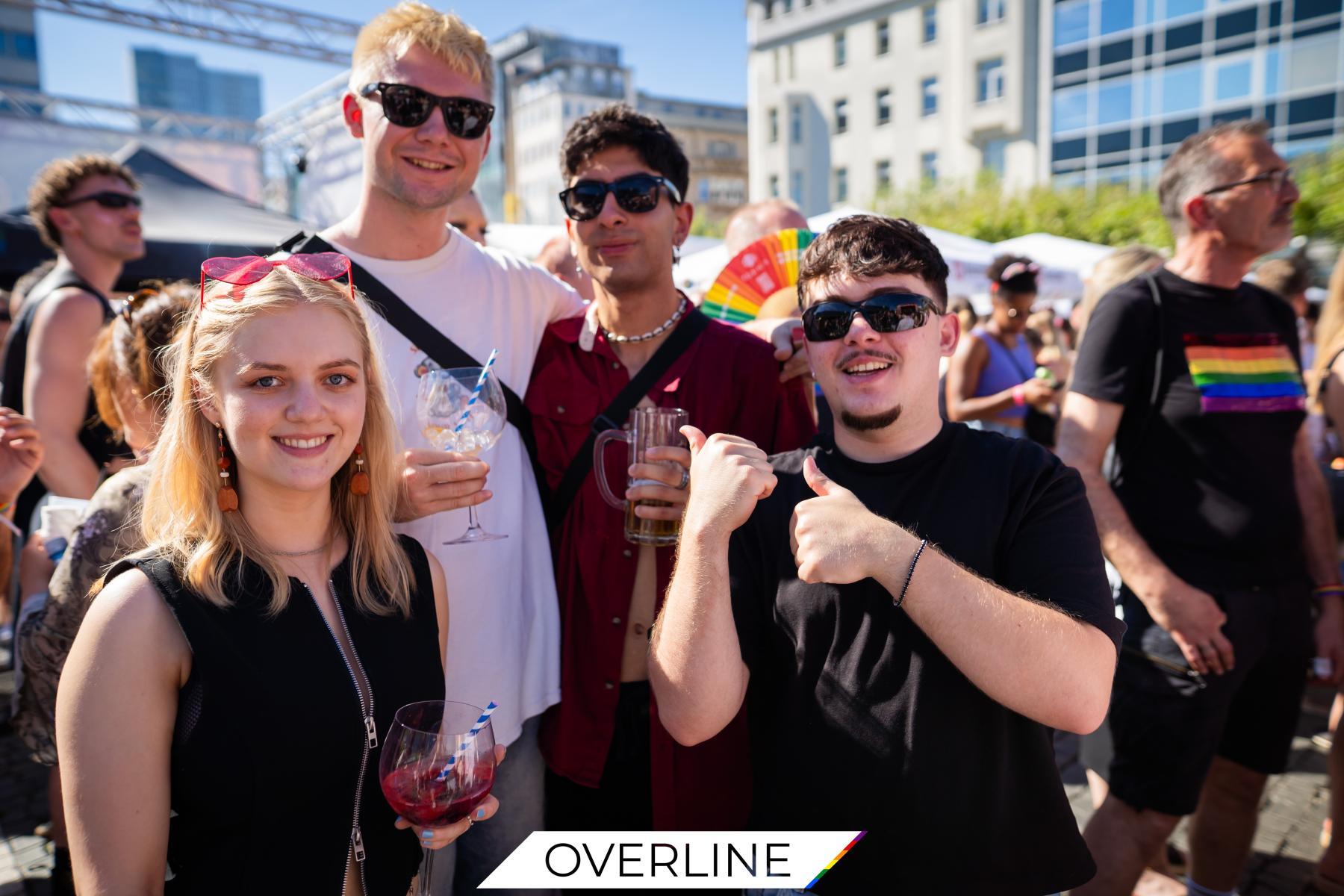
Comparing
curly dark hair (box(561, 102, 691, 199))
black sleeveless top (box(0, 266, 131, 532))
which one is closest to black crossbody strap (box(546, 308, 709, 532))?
curly dark hair (box(561, 102, 691, 199))

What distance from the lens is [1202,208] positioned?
307cm

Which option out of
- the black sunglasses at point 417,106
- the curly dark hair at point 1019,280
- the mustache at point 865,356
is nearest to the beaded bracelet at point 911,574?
the mustache at point 865,356

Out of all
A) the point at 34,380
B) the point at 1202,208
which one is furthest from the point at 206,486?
the point at 1202,208

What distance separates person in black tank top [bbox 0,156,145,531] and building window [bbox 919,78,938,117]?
137 feet

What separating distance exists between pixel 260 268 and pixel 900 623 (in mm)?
1633

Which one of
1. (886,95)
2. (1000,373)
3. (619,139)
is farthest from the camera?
(886,95)

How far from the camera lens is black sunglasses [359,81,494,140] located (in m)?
2.50

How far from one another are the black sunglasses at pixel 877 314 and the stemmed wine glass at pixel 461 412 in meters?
0.91

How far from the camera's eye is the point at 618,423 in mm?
2602

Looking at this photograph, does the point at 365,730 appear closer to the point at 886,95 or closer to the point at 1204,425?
the point at 1204,425

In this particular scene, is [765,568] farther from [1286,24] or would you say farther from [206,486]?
[1286,24]

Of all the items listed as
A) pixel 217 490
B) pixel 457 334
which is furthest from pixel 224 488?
pixel 457 334

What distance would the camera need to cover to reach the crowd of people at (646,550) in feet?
5.49

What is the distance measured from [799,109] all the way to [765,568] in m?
48.4
